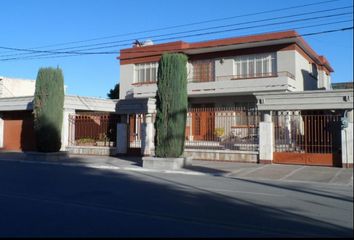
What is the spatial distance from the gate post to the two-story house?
694cm

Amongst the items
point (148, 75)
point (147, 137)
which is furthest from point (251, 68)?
point (147, 137)

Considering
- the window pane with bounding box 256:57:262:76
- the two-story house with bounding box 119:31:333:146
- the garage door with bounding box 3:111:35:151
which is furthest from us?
the window pane with bounding box 256:57:262:76

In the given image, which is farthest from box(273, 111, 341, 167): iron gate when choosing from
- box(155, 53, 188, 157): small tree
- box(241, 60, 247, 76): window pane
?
box(241, 60, 247, 76): window pane

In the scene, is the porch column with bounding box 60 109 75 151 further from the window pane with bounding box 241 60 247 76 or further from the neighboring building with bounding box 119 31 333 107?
the window pane with bounding box 241 60 247 76

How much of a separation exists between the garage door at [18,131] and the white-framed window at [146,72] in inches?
431

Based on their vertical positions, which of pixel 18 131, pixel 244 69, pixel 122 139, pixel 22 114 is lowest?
pixel 122 139

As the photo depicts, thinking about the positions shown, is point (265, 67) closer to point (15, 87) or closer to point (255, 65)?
point (255, 65)

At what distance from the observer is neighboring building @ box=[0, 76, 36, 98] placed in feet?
134

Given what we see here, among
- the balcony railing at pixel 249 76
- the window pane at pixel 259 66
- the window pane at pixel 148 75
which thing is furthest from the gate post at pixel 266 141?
the window pane at pixel 148 75

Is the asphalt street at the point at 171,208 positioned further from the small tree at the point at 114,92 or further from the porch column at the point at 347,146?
the small tree at the point at 114,92

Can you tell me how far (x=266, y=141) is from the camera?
67.1ft

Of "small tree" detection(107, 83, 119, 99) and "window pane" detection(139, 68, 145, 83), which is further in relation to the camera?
"small tree" detection(107, 83, 119, 99)

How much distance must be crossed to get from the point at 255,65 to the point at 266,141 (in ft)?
43.6

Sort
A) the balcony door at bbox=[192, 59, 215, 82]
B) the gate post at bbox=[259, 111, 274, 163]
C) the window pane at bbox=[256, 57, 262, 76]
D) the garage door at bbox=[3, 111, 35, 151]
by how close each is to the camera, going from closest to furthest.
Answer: the gate post at bbox=[259, 111, 274, 163] < the garage door at bbox=[3, 111, 35, 151] < the window pane at bbox=[256, 57, 262, 76] < the balcony door at bbox=[192, 59, 215, 82]
